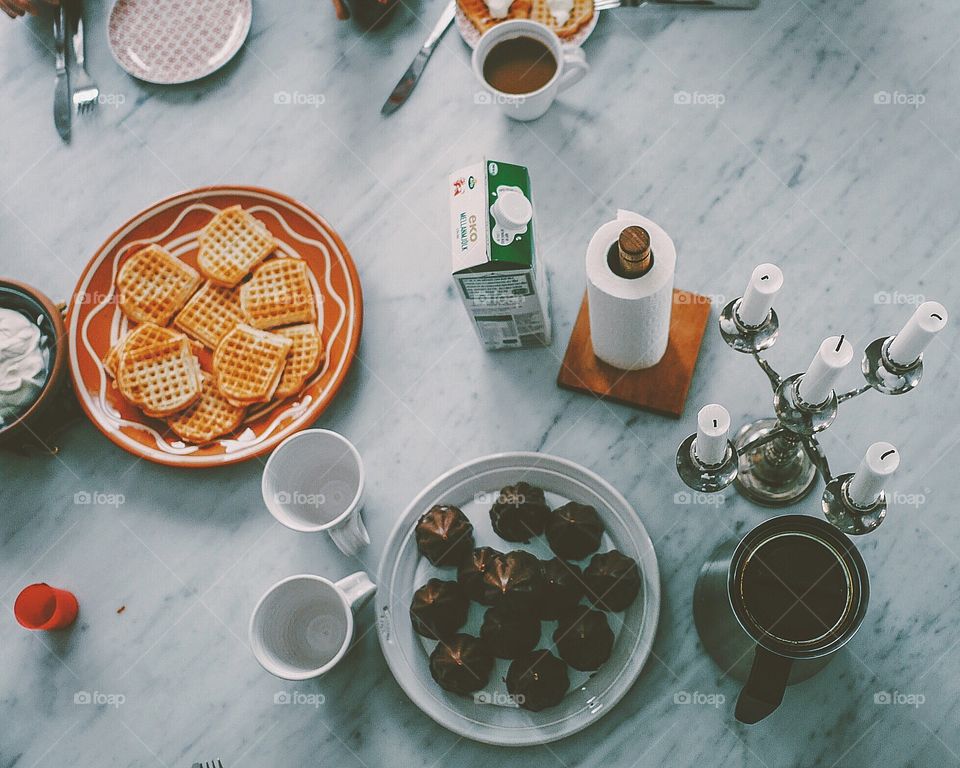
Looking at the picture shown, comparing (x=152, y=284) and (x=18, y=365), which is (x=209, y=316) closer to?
(x=152, y=284)

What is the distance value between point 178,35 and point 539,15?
0.53 m

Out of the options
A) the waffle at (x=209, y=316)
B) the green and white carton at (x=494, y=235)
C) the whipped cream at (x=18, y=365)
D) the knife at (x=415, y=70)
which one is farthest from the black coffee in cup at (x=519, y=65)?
the whipped cream at (x=18, y=365)

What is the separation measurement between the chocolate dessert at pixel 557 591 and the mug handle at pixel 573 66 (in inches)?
24.5

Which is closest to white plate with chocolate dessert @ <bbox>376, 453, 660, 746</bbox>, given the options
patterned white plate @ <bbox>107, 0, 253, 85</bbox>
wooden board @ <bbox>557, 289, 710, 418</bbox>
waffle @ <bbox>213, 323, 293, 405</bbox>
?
wooden board @ <bbox>557, 289, 710, 418</bbox>

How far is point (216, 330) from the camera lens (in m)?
1.09

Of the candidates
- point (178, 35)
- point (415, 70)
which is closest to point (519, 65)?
point (415, 70)

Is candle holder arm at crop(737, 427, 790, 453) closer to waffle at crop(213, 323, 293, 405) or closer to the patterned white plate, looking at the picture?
waffle at crop(213, 323, 293, 405)

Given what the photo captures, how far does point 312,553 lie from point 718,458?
1.78 ft

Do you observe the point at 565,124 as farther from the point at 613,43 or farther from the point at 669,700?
the point at 669,700

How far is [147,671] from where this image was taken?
104cm

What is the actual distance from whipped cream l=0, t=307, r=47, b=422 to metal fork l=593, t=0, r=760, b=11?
0.88m

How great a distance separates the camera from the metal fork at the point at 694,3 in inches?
44.6

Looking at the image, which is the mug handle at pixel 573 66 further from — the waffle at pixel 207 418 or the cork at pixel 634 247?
the waffle at pixel 207 418

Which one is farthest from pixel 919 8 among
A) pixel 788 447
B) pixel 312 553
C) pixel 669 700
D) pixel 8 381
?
pixel 8 381
